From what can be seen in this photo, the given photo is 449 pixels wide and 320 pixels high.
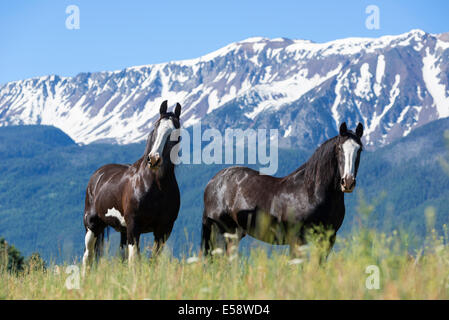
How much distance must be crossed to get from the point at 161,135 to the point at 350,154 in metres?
3.29

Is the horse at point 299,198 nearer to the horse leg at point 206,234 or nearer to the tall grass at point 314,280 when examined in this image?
the horse leg at point 206,234

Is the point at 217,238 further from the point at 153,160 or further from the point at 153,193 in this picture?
the point at 153,160

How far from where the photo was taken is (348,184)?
31.6 feet

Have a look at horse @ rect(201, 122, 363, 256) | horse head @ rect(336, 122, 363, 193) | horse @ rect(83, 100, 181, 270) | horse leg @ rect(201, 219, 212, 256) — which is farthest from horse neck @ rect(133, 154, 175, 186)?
horse head @ rect(336, 122, 363, 193)

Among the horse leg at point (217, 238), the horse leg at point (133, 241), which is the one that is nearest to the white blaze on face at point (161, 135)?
the horse leg at point (133, 241)

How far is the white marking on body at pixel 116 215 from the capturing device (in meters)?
11.9

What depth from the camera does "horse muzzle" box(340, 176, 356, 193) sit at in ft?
31.4

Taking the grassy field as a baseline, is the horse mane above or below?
above

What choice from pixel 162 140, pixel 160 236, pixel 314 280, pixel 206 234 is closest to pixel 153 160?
pixel 162 140

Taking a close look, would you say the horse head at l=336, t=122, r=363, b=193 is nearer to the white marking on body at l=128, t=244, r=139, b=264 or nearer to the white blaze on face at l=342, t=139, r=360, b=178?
the white blaze on face at l=342, t=139, r=360, b=178

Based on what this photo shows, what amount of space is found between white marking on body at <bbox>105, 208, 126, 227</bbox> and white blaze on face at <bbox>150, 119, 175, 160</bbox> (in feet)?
6.51
